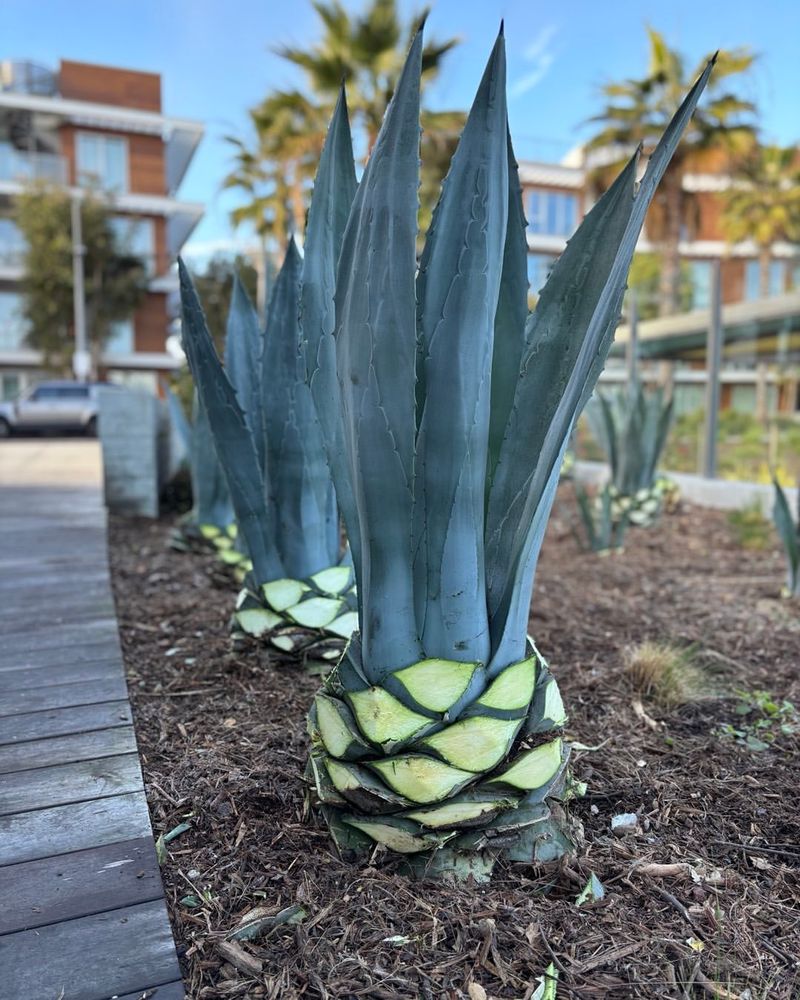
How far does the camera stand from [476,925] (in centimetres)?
112

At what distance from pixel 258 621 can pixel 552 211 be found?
33.4 metres

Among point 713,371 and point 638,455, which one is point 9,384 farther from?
point 638,455

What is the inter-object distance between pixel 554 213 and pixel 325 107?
66.0 ft

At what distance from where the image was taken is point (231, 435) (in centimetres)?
217

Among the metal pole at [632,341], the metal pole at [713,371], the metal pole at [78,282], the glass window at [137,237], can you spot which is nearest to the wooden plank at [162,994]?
the metal pole at [713,371]

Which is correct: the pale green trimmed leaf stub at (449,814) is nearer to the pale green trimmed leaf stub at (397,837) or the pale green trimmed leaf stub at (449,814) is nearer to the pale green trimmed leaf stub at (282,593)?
the pale green trimmed leaf stub at (397,837)

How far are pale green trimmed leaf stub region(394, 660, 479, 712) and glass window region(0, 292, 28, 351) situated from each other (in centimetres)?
2874

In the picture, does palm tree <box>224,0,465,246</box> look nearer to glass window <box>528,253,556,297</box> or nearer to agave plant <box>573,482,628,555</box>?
glass window <box>528,253,556,297</box>

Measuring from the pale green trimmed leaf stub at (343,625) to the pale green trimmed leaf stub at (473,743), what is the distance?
37.7 inches

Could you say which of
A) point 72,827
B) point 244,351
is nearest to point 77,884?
point 72,827

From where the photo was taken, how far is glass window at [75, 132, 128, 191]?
86.8ft

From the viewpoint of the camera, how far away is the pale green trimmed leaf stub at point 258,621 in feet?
7.18

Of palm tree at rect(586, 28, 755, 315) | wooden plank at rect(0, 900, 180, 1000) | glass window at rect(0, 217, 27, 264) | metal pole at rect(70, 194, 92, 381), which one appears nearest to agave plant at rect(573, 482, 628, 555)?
wooden plank at rect(0, 900, 180, 1000)

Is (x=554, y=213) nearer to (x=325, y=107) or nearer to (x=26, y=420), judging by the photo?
(x=325, y=107)
